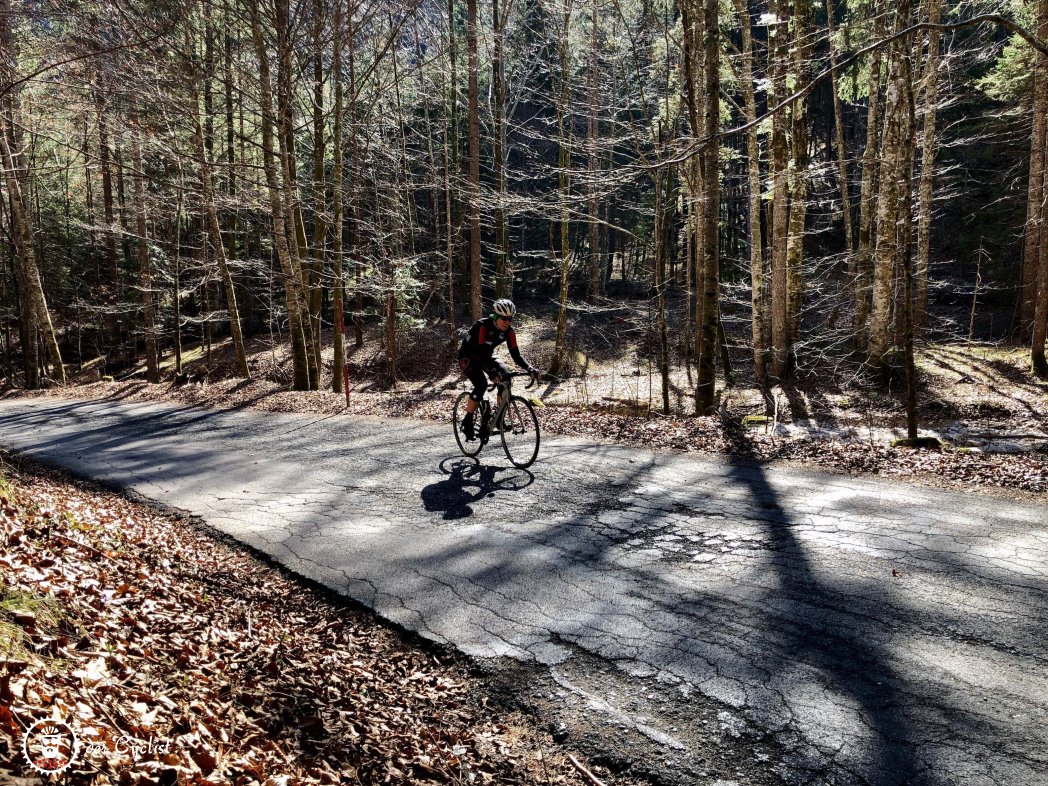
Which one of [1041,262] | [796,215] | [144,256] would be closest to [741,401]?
[796,215]

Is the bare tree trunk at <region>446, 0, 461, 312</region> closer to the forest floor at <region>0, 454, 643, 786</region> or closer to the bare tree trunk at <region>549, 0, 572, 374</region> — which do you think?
the bare tree trunk at <region>549, 0, 572, 374</region>

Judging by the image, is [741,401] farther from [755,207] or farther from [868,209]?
[868,209]

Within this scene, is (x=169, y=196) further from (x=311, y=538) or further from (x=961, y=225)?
(x=961, y=225)

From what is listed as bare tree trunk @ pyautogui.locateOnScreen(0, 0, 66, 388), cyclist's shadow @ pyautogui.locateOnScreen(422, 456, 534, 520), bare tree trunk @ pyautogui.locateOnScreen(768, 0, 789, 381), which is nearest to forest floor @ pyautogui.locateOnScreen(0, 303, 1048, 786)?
cyclist's shadow @ pyautogui.locateOnScreen(422, 456, 534, 520)

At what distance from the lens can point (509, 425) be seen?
29.5 ft

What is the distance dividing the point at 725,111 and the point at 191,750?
1898cm

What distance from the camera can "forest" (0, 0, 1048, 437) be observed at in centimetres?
1108

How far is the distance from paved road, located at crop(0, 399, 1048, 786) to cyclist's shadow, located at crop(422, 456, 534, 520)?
0.04 meters

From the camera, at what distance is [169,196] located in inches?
867

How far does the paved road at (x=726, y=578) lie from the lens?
323cm

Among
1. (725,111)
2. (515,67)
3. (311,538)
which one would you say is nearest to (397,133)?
(515,67)

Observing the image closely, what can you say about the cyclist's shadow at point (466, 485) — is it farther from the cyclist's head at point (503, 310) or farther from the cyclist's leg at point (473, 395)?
the cyclist's head at point (503, 310)

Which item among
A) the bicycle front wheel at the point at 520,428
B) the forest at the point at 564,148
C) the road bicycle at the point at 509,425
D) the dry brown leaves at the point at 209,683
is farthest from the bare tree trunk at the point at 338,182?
the dry brown leaves at the point at 209,683

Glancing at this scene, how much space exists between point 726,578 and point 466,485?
3806 mm
